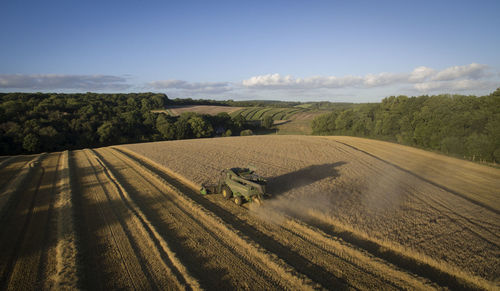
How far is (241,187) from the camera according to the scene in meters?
11.3

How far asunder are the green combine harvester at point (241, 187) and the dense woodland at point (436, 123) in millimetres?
31358

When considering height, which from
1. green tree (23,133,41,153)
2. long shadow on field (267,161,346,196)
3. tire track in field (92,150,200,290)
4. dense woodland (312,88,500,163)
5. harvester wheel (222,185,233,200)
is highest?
dense woodland (312,88,500,163)

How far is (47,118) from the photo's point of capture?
44.9 m

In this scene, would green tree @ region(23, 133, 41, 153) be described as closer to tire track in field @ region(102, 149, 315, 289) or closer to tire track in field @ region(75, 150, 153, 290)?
tire track in field @ region(75, 150, 153, 290)

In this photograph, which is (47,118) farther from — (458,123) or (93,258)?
(458,123)

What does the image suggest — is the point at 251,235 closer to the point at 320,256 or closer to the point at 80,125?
the point at 320,256

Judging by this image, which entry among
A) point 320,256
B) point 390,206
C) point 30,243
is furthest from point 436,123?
point 30,243

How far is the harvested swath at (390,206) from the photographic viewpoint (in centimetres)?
824

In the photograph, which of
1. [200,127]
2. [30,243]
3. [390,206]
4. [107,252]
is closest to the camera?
[107,252]

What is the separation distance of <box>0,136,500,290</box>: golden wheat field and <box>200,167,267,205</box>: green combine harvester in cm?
49

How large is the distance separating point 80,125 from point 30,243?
156 ft

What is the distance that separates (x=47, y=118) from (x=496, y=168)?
233 ft

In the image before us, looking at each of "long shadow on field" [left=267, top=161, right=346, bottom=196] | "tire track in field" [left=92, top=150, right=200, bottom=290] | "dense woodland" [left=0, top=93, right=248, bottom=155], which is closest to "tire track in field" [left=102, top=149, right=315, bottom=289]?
"tire track in field" [left=92, top=150, right=200, bottom=290]

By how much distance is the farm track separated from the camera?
21.0 feet
